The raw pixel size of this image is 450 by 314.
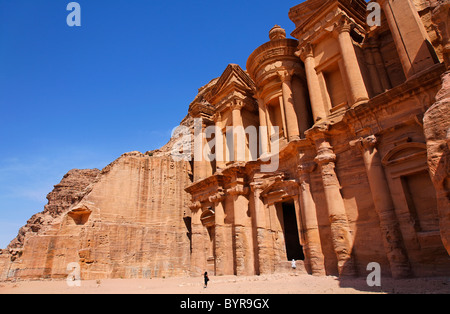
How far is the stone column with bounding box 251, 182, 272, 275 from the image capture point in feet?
44.5

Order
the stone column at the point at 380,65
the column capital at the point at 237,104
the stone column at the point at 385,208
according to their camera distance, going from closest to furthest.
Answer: the stone column at the point at 385,208 < the stone column at the point at 380,65 < the column capital at the point at 237,104

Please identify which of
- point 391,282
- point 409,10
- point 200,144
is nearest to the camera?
point 391,282

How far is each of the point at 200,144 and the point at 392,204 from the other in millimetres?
14713

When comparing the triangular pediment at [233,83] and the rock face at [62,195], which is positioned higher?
the triangular pediment at [233,83]

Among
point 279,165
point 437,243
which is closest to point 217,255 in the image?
point 279,165

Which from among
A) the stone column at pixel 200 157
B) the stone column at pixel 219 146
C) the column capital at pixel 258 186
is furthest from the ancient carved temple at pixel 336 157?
the stone column at pixel 200 157

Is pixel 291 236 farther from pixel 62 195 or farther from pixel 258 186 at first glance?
pixel 62 195

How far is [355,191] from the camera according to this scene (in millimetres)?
10750

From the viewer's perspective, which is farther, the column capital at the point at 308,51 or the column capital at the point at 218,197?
the column capital at the point at 218,197

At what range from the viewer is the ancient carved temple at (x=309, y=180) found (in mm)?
8930

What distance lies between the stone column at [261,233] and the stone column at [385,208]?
5.81m

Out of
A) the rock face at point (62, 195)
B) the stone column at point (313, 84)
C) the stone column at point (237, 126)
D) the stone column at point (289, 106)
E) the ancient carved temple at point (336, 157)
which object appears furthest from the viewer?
the rock face at point (62, 195)

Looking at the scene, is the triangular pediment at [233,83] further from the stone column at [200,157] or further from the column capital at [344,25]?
the column capital at [344,25]

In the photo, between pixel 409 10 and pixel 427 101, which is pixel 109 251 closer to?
pixel 427 101
